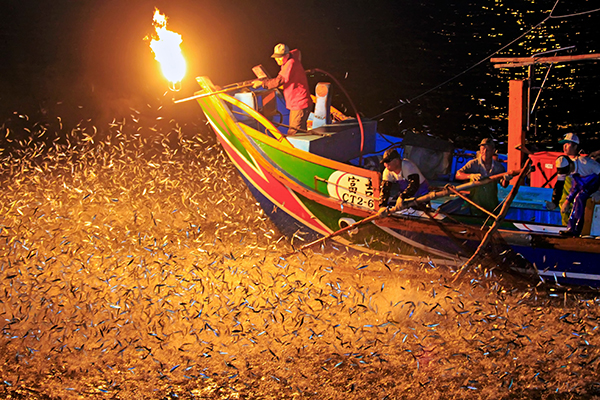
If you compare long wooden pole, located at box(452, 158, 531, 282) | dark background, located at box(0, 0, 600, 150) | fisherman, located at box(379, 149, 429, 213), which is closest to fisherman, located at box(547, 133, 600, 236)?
long wooden pole, located at box(452, 158, 531, 282)

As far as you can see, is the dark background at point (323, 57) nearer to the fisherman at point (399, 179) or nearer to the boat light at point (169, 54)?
the boat light at point (169, 54)

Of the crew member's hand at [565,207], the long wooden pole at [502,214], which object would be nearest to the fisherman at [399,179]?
the long wooden pole at [502,214]

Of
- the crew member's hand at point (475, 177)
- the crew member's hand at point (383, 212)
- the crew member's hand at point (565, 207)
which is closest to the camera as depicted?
the crew member's hand at point (565, 207)

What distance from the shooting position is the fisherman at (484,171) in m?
7.68

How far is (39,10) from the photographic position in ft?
90.2

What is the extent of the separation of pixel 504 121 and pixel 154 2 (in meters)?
20.0

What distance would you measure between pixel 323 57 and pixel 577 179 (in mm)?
23625

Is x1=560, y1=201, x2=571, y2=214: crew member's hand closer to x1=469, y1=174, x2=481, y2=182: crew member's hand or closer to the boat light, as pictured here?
x1=469, y1=174, x2=481, y2=182: crew member's hand

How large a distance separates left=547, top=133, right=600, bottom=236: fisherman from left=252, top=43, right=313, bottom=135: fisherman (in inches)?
172

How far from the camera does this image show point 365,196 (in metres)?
8.17

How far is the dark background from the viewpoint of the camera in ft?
66.5

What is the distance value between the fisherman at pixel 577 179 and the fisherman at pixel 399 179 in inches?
75.0

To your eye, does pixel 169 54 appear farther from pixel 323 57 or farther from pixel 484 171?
pixel 323 57

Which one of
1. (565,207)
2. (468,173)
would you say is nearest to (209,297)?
(468,173)
